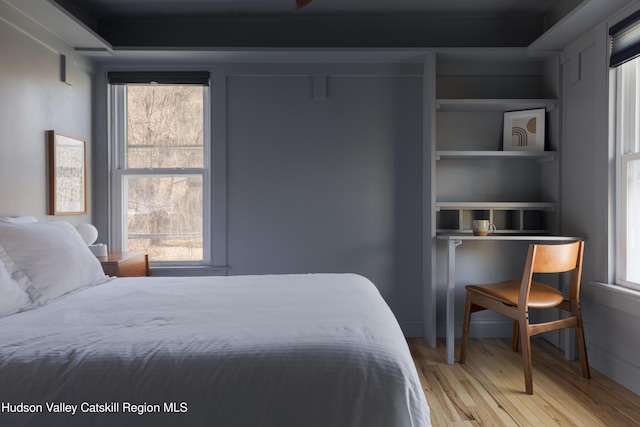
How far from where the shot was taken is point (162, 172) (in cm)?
384

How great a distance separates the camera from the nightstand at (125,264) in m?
2.96

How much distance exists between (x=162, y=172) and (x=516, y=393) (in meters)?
3.11

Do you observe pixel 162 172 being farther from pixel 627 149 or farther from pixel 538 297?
pixel 627 149

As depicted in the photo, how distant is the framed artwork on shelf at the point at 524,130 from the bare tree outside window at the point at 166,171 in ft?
8.50

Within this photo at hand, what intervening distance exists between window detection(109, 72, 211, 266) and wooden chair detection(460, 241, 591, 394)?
234cm

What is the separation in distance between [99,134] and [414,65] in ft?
8.94

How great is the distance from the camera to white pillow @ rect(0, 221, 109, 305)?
1.94 m

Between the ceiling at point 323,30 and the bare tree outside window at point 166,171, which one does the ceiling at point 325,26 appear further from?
the bare tree outside window at point 166,171

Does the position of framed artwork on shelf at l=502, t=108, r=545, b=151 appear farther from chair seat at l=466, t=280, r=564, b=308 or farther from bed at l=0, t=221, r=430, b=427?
bed at l=0, t=221, r=430, b=427

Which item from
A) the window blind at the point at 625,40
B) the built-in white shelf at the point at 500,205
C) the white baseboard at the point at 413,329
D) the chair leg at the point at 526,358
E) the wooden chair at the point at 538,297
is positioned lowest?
the white baseboard at the point at 413,329

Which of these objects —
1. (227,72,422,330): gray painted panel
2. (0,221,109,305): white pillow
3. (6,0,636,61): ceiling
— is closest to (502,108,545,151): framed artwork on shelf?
(6,0,636,61): ceiling

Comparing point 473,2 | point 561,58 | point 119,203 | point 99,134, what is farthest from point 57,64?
point 561,58

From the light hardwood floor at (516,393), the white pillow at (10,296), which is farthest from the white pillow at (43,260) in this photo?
the light hardwood floor at (516,393)

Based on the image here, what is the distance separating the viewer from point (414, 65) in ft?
12.5
